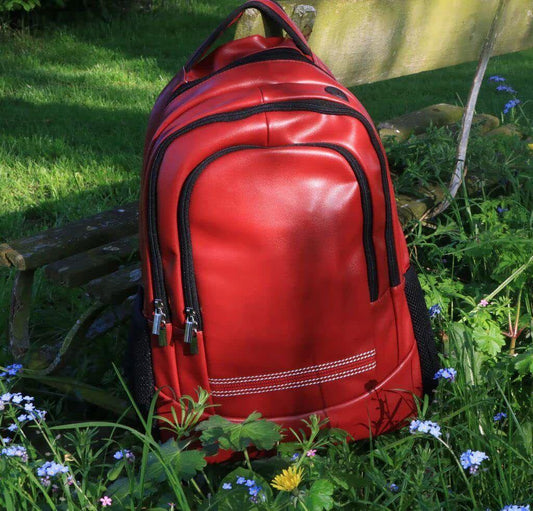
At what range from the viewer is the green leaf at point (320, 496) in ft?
4.88

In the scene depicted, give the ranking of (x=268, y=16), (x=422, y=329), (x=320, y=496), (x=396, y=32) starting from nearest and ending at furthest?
(x=320, y=496), (x=268, y=16), (x=422, y=329), (x=396, y=32)

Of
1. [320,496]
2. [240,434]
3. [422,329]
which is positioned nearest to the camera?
[320,496]

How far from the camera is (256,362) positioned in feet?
6.23

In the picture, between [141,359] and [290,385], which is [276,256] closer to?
[290,385]

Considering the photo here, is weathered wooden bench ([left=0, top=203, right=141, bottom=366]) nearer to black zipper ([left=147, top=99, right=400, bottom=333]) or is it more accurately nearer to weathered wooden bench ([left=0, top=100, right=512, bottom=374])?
weathered wooden bench ([left=0, top=100, right=512, bottom=374])

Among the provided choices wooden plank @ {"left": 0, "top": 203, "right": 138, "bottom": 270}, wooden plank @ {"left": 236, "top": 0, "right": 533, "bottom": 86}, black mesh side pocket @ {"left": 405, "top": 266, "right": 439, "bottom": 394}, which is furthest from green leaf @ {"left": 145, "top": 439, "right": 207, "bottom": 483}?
wooden plank @ {"left": 236, "top": 0, "right": 533, "bottom": 86}

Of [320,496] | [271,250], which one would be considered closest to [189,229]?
[271,250]

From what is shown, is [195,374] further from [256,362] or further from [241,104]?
[241,104]

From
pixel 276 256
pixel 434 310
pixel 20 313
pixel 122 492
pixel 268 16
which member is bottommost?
pixel 20 313

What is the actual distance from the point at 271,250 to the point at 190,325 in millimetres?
247

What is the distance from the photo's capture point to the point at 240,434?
1.68 meters

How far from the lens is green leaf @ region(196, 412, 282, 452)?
5.38ft

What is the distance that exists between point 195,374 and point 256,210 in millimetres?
415

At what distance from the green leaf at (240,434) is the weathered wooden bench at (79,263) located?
1.75 feet
